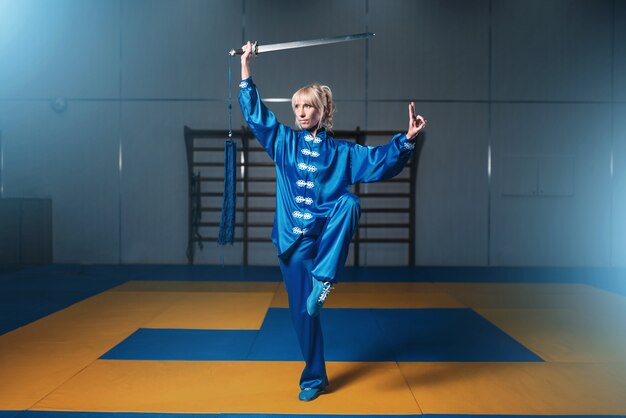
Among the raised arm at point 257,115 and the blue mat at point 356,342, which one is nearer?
the raised arm at point 257,115

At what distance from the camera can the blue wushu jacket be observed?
2.23 m

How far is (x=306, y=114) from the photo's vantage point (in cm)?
223

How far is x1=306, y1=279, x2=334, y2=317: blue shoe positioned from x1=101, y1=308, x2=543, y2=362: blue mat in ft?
2.89

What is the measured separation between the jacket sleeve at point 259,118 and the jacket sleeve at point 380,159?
37cm

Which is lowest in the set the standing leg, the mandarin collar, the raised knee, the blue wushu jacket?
the standing leg

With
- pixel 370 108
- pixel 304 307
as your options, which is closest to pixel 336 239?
pixel 304 307

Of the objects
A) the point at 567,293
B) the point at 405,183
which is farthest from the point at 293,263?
the point at 405,183

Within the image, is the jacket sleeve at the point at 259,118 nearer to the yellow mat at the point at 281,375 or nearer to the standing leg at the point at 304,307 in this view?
the standing leg at the point at 304,307

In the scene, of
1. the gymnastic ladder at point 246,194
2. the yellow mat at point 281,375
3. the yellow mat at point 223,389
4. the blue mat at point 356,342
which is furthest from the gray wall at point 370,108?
the yellow mat at point 223,389

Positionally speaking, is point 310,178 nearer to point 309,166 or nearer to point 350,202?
point 309,166

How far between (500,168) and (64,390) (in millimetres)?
6355

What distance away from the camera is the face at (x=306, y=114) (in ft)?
7.30

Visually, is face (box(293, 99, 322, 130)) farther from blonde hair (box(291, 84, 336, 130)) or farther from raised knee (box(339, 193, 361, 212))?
raised knee (box(339, 193, 361, 212))

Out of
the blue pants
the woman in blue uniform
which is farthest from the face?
the blue pants
